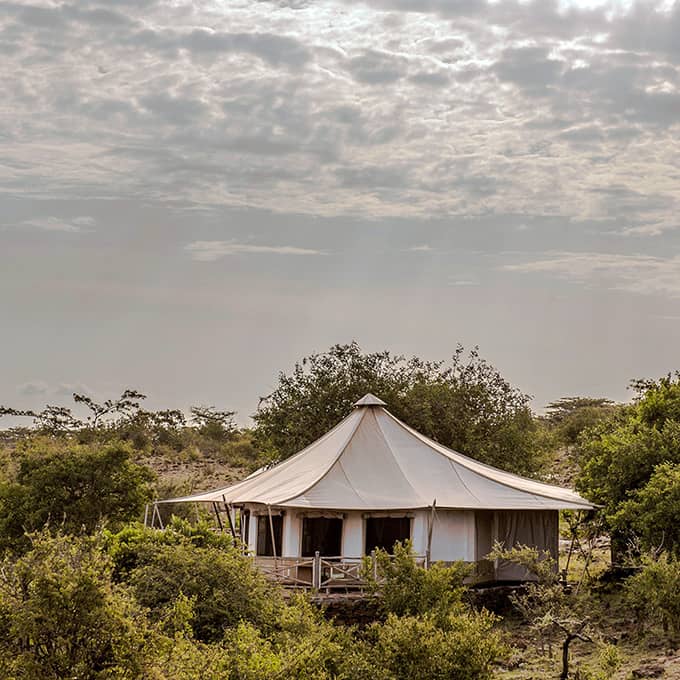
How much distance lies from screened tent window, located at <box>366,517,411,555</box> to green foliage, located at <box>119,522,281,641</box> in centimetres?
683

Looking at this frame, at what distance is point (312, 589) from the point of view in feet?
65.1

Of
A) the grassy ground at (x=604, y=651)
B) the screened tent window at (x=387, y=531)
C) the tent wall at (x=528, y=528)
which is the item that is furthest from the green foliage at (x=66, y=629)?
the tent wall at (x=528, y=528)

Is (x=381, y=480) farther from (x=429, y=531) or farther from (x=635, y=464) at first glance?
(x=635, y=464)

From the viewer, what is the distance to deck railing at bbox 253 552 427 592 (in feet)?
67.3

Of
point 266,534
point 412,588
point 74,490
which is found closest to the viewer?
point 412,588

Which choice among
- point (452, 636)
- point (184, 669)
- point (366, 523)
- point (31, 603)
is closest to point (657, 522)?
point (366, 523)

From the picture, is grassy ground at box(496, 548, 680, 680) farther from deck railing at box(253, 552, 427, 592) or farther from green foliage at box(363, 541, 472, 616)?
deck railing at box(253, 552, 427, 592)

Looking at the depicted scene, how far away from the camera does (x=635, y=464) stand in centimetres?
2253

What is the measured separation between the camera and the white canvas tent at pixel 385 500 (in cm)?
2269

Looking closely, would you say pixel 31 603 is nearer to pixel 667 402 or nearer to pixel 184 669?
pixel 184 669

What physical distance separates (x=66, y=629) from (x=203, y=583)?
256 inches

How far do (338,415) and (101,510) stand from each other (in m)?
9.48

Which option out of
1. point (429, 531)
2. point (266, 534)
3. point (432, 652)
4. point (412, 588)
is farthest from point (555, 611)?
point (266, 534)

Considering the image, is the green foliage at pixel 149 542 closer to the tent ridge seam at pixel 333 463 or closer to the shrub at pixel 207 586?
the shrub at pixel 207 586
